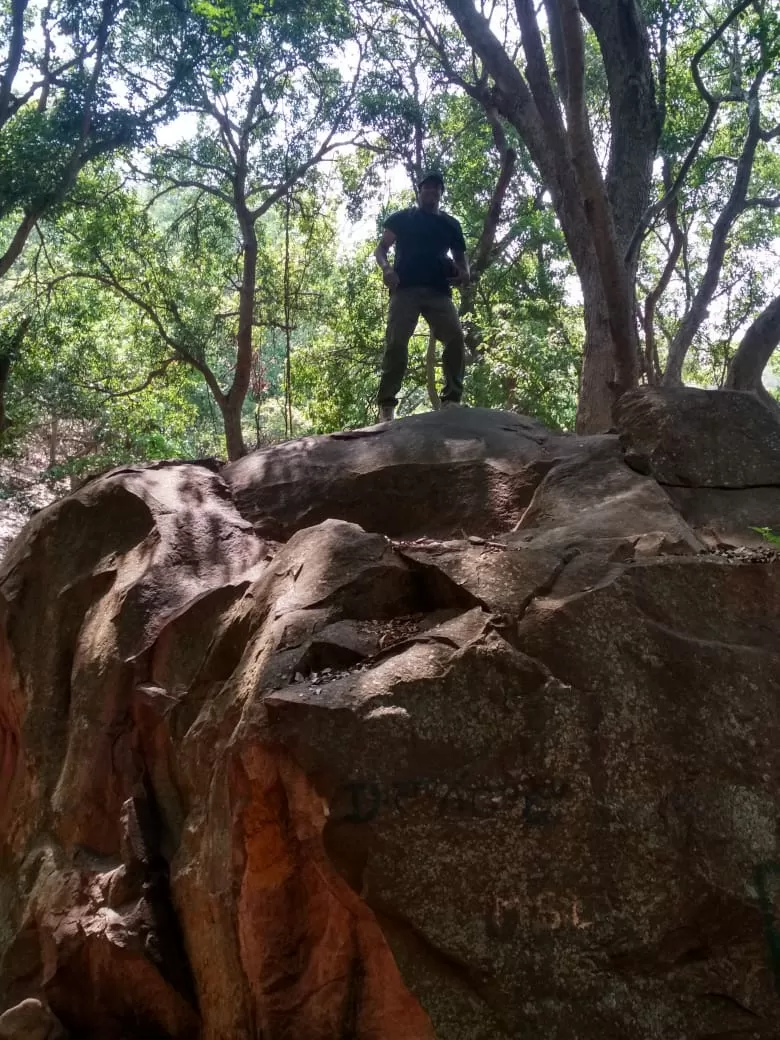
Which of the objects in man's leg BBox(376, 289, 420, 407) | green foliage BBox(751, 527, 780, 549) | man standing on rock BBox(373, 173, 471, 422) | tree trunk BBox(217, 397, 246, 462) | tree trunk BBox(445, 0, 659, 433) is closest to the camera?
green foliage BBox(751, 527, 780, 549)

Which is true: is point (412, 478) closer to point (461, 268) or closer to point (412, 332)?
point (412, 332)

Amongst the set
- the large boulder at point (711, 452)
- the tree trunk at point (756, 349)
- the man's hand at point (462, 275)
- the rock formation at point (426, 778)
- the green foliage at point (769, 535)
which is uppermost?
the man's hand at point (462, 275)

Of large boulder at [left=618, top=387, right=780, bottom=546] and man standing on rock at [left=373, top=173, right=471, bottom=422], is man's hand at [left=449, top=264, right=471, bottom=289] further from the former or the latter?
large boulder at [left=618, top=387, right=780, bottom=546]

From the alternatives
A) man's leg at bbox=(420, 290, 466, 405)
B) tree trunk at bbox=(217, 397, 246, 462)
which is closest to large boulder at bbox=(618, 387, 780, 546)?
man's leg at bbox=(420, 290, 466, 405)

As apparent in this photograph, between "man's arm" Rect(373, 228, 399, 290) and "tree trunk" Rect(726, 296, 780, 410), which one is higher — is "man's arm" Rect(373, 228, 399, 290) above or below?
above

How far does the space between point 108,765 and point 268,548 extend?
4.32ft

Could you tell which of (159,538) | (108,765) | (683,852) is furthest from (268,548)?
(683,852)

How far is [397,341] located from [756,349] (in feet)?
11.4

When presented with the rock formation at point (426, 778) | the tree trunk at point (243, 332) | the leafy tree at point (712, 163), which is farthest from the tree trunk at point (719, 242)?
the rock formation at point (426, 778)

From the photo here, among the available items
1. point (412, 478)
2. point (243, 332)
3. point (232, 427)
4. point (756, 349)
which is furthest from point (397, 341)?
point (232, 427)

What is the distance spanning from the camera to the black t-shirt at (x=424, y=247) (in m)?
7.10

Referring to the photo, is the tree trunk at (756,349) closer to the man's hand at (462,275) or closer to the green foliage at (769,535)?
the man's hand at (462,275)

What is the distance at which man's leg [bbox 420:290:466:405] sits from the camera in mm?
7109

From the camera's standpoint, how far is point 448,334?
23.4ft
